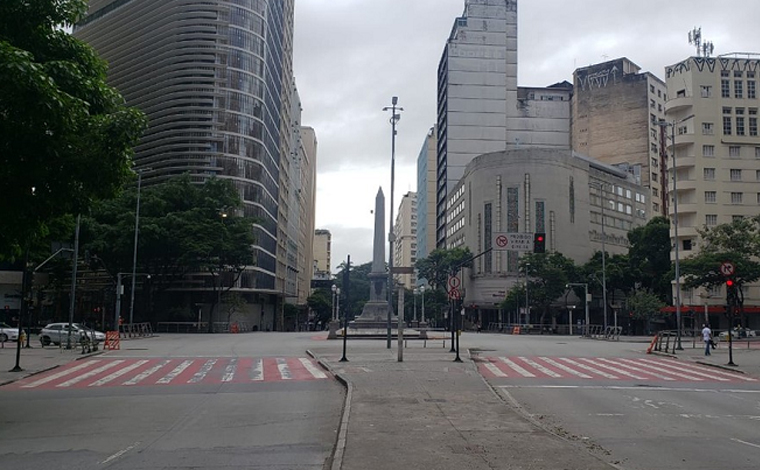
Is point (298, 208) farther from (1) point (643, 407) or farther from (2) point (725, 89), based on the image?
(1) point (643, 407)

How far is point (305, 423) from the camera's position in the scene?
12883 mm

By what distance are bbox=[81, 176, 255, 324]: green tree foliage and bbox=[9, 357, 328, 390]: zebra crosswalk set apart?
31990 millimetres

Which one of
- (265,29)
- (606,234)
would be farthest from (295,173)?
(606,234)

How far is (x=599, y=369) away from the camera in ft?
79.8

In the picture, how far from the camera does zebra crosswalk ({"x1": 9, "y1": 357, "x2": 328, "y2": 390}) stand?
20.3m

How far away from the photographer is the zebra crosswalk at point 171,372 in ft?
66.7

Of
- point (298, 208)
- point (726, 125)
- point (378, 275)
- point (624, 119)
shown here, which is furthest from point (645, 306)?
point (298, 208)

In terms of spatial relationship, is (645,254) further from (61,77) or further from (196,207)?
(61,77)

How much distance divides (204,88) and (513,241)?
5531 cm

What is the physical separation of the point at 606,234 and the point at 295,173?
5882cm

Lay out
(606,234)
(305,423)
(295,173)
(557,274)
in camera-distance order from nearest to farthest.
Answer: (305,423)
(557,274)
(606,234)
(295,173)

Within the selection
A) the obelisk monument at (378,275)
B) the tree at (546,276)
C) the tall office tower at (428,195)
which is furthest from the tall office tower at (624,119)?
the obelisk monument at (378,275)

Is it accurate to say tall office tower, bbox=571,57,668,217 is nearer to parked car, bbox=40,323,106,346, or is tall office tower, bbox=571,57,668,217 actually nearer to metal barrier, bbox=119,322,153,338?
metal barrier, bbox=119,322,153,338

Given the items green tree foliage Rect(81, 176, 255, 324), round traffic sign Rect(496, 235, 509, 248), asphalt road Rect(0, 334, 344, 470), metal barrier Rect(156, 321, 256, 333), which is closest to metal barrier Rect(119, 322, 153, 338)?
green tree foliage Rect(81, 176, 255, 324)
